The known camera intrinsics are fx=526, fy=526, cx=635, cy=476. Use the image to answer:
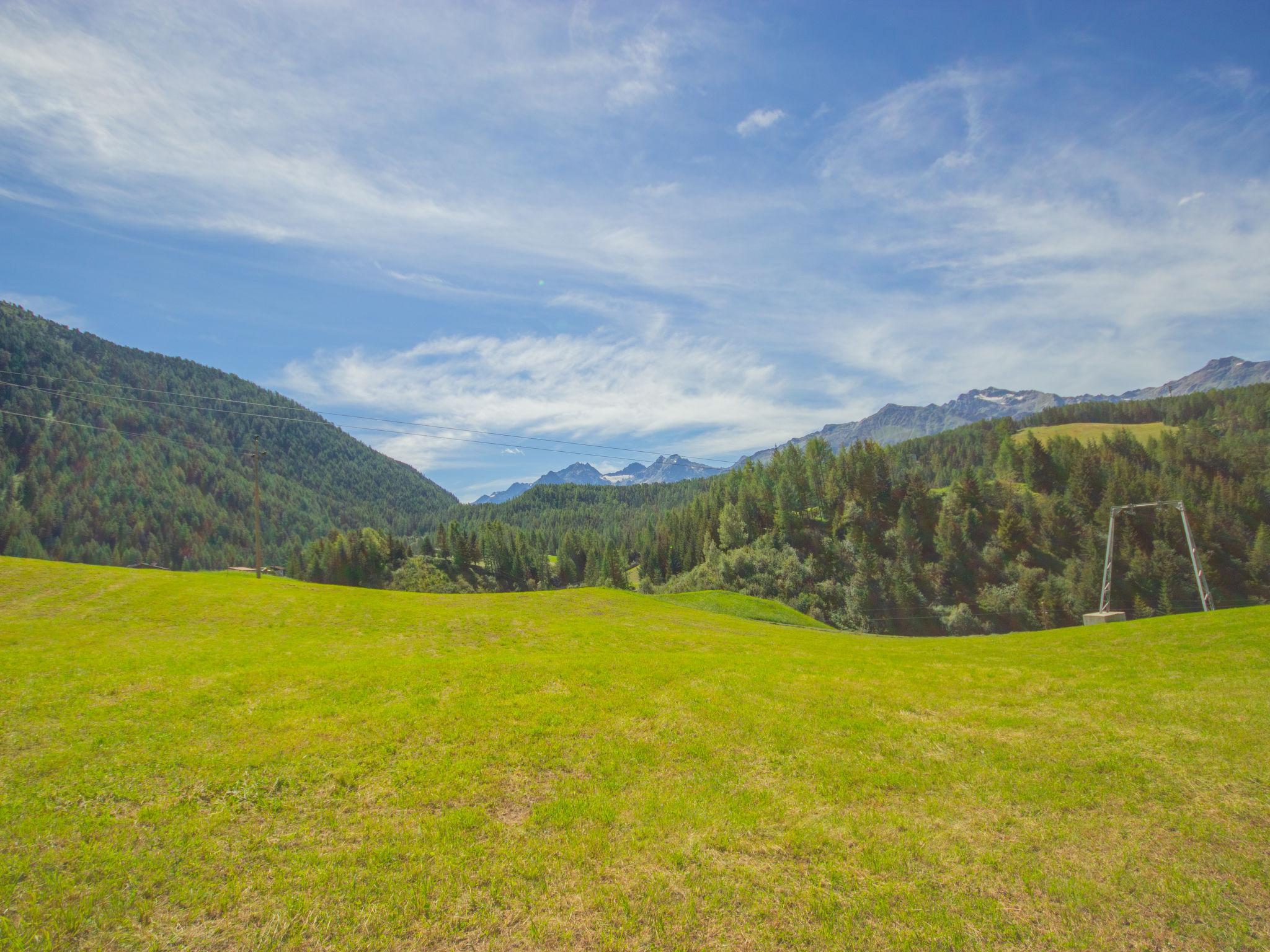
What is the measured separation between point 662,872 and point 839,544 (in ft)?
422

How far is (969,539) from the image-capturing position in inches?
5133

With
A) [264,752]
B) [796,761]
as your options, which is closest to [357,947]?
[264,752]

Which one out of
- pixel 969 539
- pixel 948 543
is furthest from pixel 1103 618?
pixel 969 539

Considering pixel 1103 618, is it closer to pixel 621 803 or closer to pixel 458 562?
pixel 621 803

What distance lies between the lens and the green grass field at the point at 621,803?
7.71 m

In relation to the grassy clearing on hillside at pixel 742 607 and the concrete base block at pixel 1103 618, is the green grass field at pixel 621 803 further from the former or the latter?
the grassy clearing on hillside at pixel 742 607

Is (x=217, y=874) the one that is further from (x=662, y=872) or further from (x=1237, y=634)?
(x=1237, y=634)

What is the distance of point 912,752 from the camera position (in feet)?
44.8

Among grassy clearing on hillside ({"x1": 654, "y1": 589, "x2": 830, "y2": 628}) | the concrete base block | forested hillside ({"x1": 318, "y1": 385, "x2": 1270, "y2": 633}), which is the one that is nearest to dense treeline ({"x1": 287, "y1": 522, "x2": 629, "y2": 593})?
forested hillside ({"x1": 318, "y1": 385, "x2": 1270, "y2": 633})

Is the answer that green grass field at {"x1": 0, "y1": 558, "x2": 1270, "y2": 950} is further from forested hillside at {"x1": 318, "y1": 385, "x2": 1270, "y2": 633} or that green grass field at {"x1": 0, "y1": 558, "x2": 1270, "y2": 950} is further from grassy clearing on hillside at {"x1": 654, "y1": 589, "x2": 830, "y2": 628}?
forested hillside at {"x1": 318, "y1": 385, "x2": 1270, "y2": 633}

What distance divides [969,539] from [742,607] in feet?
342

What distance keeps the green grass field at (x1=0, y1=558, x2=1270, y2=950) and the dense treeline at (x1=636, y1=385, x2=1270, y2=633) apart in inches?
3789

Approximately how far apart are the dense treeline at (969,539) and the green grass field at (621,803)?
3789 inches

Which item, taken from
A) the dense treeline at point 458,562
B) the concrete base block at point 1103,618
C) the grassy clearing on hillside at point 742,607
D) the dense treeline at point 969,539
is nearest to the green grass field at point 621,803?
the concrete base block at point 1103,618
